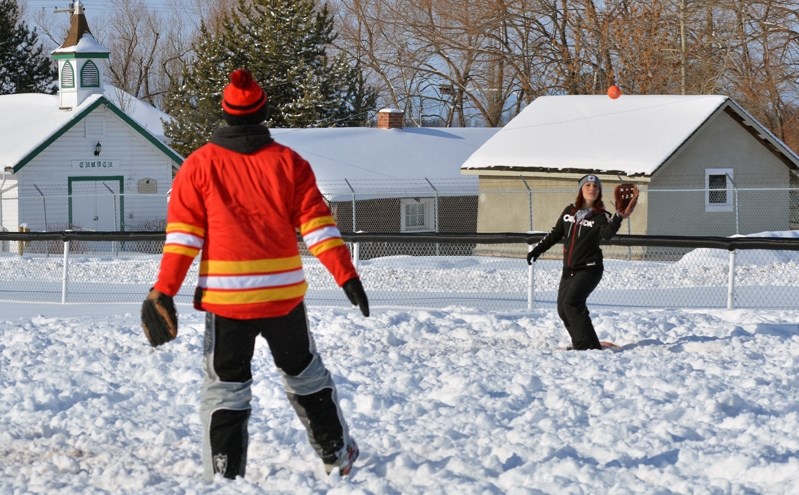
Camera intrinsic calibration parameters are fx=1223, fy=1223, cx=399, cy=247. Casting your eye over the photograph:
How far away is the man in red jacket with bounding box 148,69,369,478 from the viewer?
5469 mm

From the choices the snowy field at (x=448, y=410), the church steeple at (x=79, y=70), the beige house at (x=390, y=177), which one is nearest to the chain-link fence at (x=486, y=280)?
the snowy field at (x=448, y=410)

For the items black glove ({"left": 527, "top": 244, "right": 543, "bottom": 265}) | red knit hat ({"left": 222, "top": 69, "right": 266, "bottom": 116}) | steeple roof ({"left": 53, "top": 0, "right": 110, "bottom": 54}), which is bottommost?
black glove ({"left": 527, "top": 244, "right": 543, "bottom": 265})

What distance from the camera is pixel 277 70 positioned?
44906mm

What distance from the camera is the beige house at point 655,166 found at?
28.0 m

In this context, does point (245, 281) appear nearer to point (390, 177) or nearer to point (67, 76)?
point (390, 177)

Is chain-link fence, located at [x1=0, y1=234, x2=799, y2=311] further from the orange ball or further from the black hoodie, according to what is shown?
the orange ball

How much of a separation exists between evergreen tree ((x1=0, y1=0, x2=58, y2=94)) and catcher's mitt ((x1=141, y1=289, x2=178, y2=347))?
4798cm

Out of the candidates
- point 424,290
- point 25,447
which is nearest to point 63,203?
point 424,290

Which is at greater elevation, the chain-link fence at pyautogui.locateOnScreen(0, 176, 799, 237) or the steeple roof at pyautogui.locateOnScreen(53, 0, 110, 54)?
the steeple roof at pyautogui.locateOnScreen(53, 0, 110, 54)

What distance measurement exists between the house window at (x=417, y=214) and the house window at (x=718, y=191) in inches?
326

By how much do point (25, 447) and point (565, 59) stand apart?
4212cm

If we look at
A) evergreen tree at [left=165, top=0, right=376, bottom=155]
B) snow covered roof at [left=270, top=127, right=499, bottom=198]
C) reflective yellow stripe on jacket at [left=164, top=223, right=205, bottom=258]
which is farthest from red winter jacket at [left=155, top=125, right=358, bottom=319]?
evergreen tree at [left=165, top=0, right=376, bottom=155]

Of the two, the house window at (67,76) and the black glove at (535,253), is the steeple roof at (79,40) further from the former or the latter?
the black glove at (535,253)

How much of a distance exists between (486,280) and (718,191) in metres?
11.8
